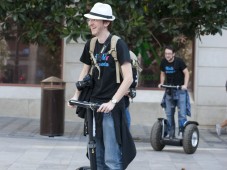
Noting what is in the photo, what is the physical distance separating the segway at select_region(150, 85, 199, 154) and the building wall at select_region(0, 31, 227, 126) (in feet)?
14.5

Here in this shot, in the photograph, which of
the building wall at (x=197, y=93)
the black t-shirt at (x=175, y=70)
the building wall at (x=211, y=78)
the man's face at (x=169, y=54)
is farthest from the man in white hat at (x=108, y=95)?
the building wall at (x=211, y=78)

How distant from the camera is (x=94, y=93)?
227 inches

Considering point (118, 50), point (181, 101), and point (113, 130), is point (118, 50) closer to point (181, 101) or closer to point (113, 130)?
point (113, 130)

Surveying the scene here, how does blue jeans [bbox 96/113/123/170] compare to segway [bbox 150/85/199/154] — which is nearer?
blue jeans [bbox 96/113/123/170]

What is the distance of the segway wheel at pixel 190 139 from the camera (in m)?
9.72

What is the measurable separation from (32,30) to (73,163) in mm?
3553

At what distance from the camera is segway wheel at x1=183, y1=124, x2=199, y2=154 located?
9.72m

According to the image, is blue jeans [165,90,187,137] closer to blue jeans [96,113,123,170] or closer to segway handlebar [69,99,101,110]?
blue jeans [96,113,123,170]

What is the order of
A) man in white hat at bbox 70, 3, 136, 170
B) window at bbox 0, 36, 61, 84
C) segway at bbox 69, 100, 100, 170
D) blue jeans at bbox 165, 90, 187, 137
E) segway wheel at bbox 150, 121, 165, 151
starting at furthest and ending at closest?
window at bbox 0, 36, 61, 84 → blue jeans at bbox 165, 90, 187, 137 → segway wheel at bbox 150, 121, 165, 151 → man in white hat at bbox 70, 3, 136, 170 → segway at bbox 69, 100, 100, 170

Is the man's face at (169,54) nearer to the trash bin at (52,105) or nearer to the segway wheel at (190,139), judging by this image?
the segway wheel at (190,139)

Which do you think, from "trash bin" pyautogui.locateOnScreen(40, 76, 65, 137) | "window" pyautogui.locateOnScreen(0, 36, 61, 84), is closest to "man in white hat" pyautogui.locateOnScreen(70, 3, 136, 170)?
"trash bin" pyautogui.locateOnScreen(40, 76, 65, 137)

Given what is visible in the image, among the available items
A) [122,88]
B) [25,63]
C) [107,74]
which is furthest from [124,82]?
[25,63]

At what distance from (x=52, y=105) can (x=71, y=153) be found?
219 cm

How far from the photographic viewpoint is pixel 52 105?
37.5ft
